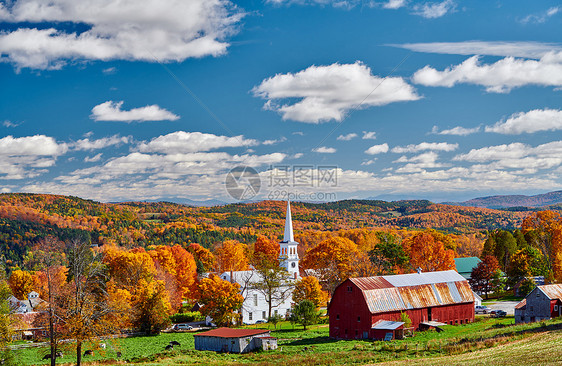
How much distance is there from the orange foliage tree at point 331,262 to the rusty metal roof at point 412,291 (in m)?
21.2

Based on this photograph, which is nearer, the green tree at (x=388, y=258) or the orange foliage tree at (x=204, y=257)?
the green tree at (x=388, y=258)

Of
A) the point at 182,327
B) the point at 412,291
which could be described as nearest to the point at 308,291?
the point at 412,291

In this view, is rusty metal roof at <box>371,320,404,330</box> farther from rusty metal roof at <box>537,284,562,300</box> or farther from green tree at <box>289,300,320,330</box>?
rusty metal roof at <box>537,284,562,300</box>

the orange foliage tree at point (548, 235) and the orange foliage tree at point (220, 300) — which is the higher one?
the orange foliage tree at point (548, 235)

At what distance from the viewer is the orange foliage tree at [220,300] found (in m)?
67.3

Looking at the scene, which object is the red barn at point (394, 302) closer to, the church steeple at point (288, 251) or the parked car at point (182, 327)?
the parked car at point (182, 327)

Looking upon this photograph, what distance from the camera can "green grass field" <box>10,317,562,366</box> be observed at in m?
34.9

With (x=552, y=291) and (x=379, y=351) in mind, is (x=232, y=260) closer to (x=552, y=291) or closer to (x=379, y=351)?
(x=552, y=291)

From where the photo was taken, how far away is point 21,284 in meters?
98.4

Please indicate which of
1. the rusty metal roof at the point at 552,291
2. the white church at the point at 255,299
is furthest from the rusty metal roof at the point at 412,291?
the white church at the point at 255,299

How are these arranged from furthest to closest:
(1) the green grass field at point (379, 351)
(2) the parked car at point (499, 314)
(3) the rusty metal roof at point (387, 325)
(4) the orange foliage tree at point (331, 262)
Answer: (4) the orange foliage tree at point (331, 262), (2) the parked car at point (499, 314), (3) the rusty metal roof at point (387, 325), (1) the green grass field at point (379, 351)

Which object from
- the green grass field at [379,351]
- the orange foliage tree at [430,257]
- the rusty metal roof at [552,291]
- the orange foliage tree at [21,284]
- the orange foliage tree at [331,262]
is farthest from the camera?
the orange foliage tree at [21,284]

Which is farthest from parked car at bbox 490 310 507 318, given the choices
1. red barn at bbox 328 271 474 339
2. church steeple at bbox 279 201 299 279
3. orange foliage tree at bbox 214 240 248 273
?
orange foliage tree at bbox 214 240 248 273

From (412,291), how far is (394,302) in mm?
3767
